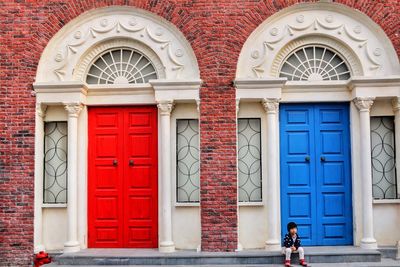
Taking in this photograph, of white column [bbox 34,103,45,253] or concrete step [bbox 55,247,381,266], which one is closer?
concrete step [bbox 55,247,381,266]

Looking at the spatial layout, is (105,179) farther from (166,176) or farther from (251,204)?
(251,204)

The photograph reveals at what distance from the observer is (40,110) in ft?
29.9

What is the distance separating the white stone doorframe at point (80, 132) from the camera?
885cm

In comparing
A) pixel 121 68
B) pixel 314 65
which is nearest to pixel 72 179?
pixel 121 68

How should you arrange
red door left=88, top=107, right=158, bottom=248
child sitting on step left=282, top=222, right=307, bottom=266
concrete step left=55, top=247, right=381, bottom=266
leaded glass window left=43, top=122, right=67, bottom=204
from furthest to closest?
1. leaded glass window left=43, top=122, right=67, bottom=204
2. red door left=88, top=107, right=158, bottom=248
3. concrete step left=55, top=247, right=381, bottom=266
4. child sitting on step left=282, top=222, right=307, bottom=266

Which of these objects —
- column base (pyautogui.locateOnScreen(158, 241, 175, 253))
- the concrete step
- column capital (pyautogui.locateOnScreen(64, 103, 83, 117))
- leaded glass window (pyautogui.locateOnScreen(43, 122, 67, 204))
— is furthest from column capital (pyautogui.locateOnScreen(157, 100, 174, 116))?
the concrete step

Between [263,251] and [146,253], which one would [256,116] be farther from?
[146,253]

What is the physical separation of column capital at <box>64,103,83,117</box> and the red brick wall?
693mm

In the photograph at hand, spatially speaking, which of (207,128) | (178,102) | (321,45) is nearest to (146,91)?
(178,102)

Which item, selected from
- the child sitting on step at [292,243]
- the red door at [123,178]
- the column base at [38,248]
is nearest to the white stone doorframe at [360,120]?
the child sitting on step at [292,243]

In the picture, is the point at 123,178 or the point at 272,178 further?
the point at 123,178

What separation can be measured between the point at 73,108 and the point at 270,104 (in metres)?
3.67

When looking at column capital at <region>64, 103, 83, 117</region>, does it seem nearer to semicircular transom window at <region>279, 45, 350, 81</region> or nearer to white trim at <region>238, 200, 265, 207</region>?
white trim at <region>238, 200, 265, 207</region>

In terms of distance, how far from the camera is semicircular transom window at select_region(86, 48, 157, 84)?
9.29 metres
